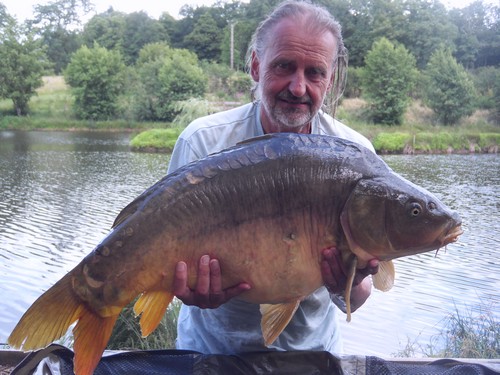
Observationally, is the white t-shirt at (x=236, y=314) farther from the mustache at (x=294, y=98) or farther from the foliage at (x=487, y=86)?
the foliage at (x=487, y=86)

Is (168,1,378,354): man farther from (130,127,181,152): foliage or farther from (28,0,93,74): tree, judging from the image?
(28,0,93,74): tree

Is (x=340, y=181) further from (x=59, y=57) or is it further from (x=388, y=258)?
(x=59, y=57)

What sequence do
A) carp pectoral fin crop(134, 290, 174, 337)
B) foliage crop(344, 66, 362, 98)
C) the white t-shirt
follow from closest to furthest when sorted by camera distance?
carp pectoral fin crop(134, 290, 174, 337)
the white t-shirt
foliage crop(344, 66, 362, 98)

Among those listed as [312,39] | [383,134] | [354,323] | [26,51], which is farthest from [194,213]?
[26,51]

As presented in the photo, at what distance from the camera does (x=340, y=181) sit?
1.62 m

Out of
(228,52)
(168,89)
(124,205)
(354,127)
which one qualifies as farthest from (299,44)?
(228,52)

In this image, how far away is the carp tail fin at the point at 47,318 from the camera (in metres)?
1.52

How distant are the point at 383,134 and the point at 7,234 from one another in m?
18.7

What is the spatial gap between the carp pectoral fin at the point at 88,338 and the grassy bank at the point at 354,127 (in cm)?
2048

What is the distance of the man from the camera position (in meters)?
2.02

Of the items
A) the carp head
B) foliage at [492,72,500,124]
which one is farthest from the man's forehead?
foliage at [492,72,500,124]

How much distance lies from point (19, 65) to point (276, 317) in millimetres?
43389

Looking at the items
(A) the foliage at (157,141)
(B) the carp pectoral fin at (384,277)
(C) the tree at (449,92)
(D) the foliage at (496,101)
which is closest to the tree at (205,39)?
(C) the tree at (449,92)

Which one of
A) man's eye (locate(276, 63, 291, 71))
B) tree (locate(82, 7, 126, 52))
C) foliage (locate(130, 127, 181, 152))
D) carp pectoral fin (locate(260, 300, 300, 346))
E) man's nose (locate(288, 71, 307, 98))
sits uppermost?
man's eye (locate(276, 63, 291, 71))
